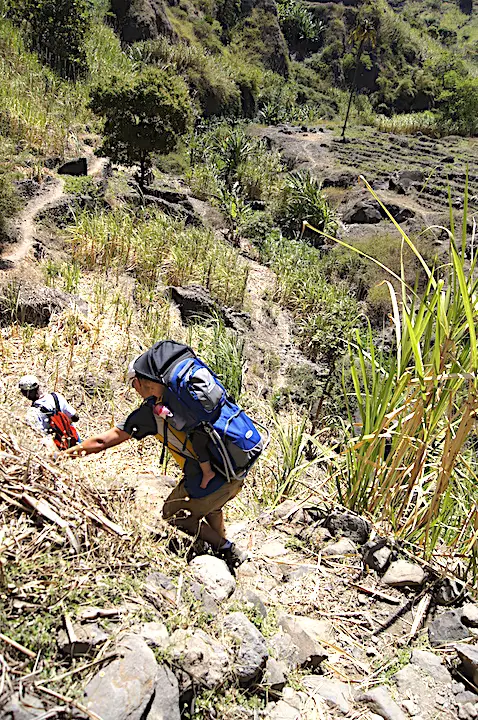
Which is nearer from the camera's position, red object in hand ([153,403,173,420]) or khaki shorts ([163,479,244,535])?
red object in hand ([153,403,173,420])

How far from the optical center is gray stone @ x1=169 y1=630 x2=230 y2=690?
1.60 meters

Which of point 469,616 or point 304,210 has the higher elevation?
point 469,616

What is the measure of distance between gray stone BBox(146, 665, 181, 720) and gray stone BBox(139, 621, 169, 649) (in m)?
0.07

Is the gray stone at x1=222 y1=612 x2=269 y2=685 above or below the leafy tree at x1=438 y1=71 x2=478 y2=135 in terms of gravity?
below

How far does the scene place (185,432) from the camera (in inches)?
91.5

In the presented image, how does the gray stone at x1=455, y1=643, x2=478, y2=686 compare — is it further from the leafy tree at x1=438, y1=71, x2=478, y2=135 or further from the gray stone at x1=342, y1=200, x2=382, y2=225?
the leafy tree at x1=438, y1=71, x2=478, y2=135

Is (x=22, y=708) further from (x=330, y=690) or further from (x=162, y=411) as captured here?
(x=162, y=411)

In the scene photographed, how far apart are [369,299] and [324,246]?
109 inches

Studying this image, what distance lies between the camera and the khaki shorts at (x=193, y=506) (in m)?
2.44

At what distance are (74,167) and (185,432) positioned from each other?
8949 mm

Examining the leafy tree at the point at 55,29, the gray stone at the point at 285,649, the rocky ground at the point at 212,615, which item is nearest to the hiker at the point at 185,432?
the rocky ground at the point at 212,615

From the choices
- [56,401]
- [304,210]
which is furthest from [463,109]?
[56,401]

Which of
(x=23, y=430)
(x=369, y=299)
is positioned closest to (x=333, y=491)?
(x=23, y=430)

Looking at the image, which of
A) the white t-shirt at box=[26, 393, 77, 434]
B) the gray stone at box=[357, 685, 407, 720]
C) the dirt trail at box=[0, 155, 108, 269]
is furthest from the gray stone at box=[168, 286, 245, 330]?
the gray stone at box=[357, 685, 407, 720]
